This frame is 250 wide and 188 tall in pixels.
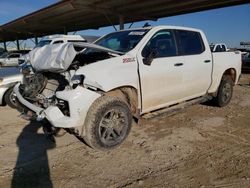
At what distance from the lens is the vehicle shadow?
3283 millimetres

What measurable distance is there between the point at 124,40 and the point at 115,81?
4.34 feet

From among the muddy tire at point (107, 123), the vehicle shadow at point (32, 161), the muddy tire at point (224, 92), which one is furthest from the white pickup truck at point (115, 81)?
the muddy tire at point (224, 92)

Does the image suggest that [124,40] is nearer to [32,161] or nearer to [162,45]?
[162,45]

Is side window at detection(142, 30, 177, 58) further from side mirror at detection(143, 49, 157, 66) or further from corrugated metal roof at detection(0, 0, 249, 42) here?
corrugated metal roof at detection(0, 0, 249, 42)

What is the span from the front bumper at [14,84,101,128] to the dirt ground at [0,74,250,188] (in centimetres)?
58

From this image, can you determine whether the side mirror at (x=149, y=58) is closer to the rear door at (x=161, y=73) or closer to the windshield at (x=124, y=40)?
the rear door at (x=161, y=73)

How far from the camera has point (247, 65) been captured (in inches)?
674

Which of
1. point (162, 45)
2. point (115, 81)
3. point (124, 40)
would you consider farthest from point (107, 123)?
point (162, 45)

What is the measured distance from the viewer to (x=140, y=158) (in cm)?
397

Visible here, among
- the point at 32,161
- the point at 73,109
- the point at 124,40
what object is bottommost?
the point at 32,161

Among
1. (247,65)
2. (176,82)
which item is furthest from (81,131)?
(247,65)

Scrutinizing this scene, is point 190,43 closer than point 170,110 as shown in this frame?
No

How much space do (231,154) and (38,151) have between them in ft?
9.63

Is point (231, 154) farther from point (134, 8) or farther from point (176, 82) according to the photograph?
point (134, 8)
